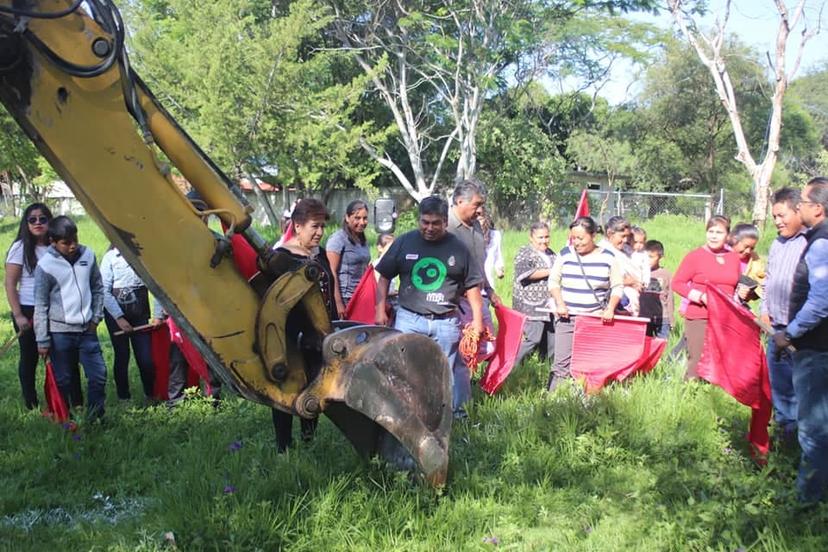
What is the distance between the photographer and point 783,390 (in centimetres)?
493

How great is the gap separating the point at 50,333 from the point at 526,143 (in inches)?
1008

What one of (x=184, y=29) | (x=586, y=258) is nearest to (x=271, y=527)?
(x=586, y=258)

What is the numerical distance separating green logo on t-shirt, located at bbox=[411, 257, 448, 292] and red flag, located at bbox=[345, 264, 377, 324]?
1.24 m

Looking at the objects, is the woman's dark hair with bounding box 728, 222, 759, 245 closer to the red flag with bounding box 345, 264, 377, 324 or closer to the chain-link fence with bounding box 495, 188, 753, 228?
the red flag with bounding box 345, 264, 377, 324

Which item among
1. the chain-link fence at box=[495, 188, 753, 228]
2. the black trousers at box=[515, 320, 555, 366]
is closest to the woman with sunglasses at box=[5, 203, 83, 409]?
the black trousers at box=[515, 320, 555, 366]

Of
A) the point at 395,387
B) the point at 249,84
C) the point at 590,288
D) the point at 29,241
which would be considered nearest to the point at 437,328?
the point at 395,387

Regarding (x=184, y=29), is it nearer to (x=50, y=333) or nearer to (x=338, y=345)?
(x=50, y=333)

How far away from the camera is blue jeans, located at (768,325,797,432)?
15.9 ft

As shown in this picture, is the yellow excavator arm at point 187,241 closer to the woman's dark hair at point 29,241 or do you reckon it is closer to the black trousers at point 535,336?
the black trousers at point 535,336

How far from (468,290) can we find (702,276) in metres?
2.71

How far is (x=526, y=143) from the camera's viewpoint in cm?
2967

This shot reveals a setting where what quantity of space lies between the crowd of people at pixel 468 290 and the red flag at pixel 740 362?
0.09m

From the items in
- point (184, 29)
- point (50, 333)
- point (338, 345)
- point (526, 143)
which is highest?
point (184, 29)

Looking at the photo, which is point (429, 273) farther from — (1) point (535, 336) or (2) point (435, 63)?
(2) point (435, 63)
